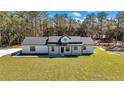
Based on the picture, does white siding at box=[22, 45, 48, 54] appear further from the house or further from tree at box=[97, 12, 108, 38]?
tree at box=[97, 12, 108, 38]

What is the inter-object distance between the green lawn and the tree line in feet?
1.66

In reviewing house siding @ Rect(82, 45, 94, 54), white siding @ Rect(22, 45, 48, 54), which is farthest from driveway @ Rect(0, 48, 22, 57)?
house siding @ Rect(82, 45, 94, 54)

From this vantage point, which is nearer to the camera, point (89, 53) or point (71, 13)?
point (71, 13)

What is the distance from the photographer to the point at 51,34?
7.84 m

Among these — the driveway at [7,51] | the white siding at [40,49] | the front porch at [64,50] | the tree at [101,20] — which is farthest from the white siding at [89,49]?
the driveway at [7,51]

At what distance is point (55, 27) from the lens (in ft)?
25.1

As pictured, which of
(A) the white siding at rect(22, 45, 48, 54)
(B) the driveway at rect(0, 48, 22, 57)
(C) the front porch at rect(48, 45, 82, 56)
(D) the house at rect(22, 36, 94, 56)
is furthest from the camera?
(A) the white siding at rect(22, 45, 48, 54)

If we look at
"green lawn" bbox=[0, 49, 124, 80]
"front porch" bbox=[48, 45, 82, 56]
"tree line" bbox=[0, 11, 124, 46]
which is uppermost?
"tree line" bbox=[0, 11, 124, 46]

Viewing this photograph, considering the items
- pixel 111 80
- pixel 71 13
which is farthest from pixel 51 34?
pixel 111 80

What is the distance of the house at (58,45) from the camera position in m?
8.14

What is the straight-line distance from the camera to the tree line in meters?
7.45
